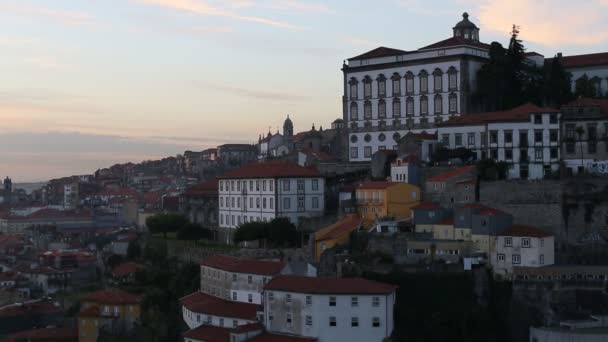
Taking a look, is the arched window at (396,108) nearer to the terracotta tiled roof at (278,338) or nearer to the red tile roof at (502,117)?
the red tile roof at (502,117)

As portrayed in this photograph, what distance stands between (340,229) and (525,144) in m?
12.0

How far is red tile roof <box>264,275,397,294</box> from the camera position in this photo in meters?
37.6

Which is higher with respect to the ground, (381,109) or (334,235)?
(381,109)

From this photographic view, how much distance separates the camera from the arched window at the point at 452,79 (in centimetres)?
5803

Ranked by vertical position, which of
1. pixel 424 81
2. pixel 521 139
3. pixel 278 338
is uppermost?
pixel 424 81

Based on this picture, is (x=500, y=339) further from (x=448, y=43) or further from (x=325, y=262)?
(x=448, y=43)

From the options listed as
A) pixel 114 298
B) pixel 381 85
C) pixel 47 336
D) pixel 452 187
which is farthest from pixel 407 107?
pixel 47 336

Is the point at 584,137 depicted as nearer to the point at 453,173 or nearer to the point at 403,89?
the point at 453,173

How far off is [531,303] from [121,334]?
21.9 metres

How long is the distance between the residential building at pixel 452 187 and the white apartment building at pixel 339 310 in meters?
8.96

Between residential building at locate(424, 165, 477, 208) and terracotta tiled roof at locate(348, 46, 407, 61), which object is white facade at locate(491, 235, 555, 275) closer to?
residential building at locate(424, 165, 477, 208)

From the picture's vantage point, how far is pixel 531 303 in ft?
126

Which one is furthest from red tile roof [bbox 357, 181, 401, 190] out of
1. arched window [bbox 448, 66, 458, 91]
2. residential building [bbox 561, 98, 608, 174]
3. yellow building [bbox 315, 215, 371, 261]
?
arched window [bbox 448, 66, 458, 91]

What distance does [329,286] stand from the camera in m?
38.1
